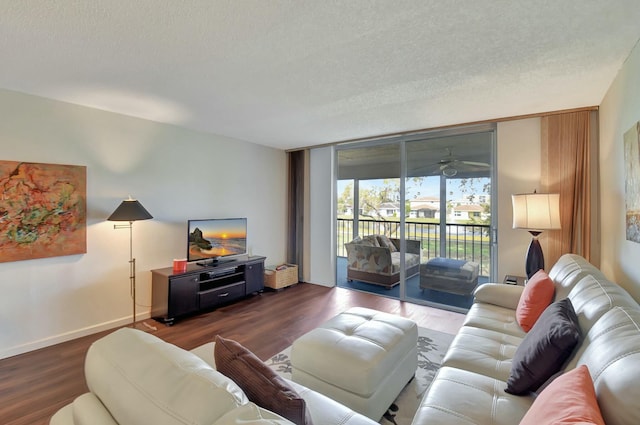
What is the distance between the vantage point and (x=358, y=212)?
190 inches

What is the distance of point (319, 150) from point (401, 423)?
411 cm

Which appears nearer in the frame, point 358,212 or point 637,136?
point 637,136

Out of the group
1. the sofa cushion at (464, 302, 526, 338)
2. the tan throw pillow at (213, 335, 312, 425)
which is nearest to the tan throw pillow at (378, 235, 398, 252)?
the sofa cushion at (464, 302, 526, 338)

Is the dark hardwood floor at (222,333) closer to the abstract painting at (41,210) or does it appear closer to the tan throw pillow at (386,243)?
the tan throw pillow at (386,243)

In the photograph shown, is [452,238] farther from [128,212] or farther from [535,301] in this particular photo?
[128,212]

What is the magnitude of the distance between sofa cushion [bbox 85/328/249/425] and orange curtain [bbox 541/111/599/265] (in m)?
3.70

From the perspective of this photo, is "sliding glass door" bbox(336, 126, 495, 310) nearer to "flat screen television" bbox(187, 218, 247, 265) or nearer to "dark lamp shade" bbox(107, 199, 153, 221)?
"flat screen television" bbox(187, 218, 247, 265)

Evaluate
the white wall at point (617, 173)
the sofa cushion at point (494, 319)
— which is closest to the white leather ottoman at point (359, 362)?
the sofa cushion at point (494, 319)

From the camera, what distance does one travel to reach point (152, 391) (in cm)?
73

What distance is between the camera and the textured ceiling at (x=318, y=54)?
1.58 meters

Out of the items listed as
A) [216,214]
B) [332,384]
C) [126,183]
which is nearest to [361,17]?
[332,384]

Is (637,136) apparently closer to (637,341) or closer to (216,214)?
(637,341)

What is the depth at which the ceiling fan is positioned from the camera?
3721 mm

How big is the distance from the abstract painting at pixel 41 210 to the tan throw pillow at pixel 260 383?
2.85 metres
